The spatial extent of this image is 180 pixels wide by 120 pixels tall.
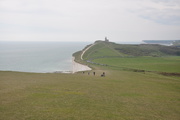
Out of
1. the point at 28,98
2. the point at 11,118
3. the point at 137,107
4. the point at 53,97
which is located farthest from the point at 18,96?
the point at 137,107

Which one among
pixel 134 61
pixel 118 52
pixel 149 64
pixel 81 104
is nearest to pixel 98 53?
pixel 118 52

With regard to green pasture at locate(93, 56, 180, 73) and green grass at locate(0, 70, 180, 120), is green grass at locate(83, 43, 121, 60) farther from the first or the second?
green grass at locate(0, 70, 180, 120)

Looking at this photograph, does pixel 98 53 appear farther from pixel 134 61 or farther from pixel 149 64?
pixel 149 64

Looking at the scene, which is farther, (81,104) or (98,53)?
(98,53)

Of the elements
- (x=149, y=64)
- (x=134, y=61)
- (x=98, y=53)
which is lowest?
(x=149, y=64)

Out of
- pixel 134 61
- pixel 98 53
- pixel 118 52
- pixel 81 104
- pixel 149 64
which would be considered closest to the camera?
pixel 81 104

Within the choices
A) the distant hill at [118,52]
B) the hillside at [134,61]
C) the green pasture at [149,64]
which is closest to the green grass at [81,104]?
the hillside at [134,61]

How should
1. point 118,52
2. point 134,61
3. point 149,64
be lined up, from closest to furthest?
point 149,64, point 134,61, point 118,52

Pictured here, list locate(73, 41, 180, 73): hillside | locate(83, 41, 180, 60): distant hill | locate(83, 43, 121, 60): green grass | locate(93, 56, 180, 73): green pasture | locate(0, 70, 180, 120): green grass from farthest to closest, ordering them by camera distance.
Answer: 1. locate(83, 41, 180, 60): distant hill
2. locate(83, 43, 121, 60): green grass
3. locate(73, 41, 180, 73): hillside
4. locate(93, 56, 180, 73): green pasture
5. locate(0, 70, 180, 120): green grass

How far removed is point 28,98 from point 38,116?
22.1ft

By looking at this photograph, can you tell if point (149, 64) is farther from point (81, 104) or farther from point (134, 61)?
point (81, 104)

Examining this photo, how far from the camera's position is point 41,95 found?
25.6m

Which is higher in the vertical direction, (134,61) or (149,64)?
(134,61)

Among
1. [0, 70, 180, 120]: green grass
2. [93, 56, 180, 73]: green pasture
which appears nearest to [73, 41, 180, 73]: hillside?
[93, 56, 180, 73]: green pasture
